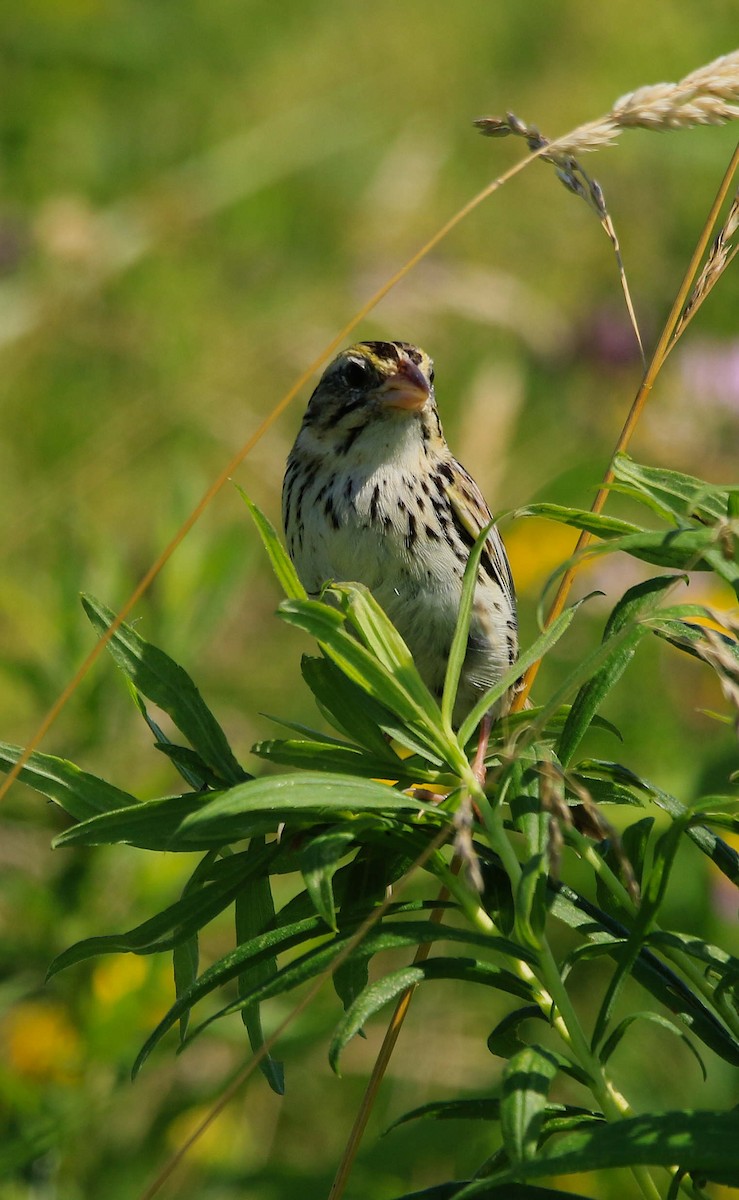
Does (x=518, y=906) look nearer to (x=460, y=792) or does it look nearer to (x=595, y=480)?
(x=460, y=792)

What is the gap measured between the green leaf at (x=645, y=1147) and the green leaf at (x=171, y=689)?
0.52 m

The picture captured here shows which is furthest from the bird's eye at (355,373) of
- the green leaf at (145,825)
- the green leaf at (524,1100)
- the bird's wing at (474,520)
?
the green leaf at (524,1100)

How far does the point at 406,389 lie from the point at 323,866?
173 cm

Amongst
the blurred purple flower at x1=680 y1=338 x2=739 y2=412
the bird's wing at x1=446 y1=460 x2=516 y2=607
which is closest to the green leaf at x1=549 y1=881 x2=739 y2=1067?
the bird's wing at x1=446 y1=460 x2=516 y2=607

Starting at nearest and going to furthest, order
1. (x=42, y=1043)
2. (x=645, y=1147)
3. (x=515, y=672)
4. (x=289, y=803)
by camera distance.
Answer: (x=645, y=1147), (x=289, y=803), (x=515, y=672), (x=42, y=1043)

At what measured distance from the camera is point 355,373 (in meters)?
3.09

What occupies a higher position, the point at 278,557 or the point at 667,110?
the point at 667,110

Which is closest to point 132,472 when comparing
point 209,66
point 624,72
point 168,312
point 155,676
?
point 168,312

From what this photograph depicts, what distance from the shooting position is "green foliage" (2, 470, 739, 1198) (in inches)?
52.2

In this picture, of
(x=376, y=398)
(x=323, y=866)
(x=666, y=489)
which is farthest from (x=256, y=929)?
(x=376, y=398)

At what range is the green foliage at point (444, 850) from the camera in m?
1.33

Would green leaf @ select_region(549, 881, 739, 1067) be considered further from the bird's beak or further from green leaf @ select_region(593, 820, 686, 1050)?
the bird's beak

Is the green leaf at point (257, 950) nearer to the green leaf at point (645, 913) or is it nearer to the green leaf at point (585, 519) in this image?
the green leaf at point (645, 913)

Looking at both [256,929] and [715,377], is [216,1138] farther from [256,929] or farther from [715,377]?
[715,377]
